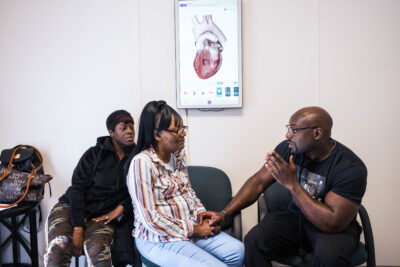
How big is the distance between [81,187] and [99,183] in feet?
0.39

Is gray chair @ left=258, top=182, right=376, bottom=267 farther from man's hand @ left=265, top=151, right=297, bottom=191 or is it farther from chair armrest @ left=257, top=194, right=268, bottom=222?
man's hand @ left=265, top=151, right=297, bottom=191

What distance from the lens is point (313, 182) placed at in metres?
1.72

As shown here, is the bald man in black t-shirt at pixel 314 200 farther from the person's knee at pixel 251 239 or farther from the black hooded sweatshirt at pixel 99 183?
the black hooded sweatshirt at pixel 99 183

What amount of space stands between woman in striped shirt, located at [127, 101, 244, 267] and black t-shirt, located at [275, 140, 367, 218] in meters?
0.60

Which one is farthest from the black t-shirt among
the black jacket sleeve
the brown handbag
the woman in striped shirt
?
the brown handbag

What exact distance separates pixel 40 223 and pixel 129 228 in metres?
1.17

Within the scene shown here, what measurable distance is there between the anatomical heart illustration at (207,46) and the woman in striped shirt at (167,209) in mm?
790

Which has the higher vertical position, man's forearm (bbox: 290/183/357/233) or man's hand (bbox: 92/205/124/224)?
man's forearm (bbox: 290/183/357/233)

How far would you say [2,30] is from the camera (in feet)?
7.85

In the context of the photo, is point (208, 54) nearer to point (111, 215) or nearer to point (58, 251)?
point (111, 215)

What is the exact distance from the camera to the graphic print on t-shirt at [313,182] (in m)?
1.67

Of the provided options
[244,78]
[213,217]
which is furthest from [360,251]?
[244,78]

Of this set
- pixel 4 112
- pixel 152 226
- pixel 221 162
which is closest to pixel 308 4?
pixel 221 162

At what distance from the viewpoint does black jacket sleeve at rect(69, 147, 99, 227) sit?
69.4 inches
